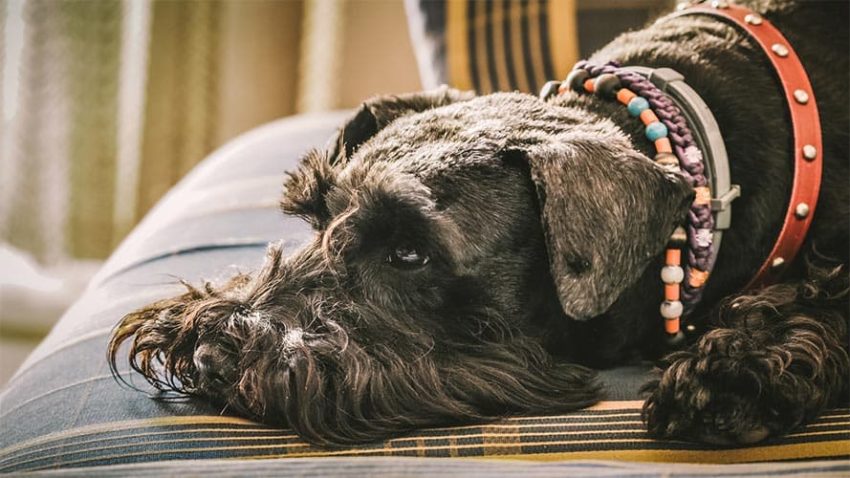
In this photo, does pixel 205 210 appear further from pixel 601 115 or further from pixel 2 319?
pixel 2 319

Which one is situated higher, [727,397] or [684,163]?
[684,163]

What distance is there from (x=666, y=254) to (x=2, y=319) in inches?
118

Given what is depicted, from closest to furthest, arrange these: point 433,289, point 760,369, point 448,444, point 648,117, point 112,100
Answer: point 448,444, point 760,369, point 433,289, point 648,117, point 112,100

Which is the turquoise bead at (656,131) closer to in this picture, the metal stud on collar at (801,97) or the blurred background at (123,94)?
the metal stud on collar at (801,97)

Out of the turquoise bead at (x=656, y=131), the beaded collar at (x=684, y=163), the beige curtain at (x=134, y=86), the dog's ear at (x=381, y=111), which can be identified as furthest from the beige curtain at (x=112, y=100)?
the turquoise bead at (x=656, y=131)

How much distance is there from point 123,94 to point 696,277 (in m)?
3.23

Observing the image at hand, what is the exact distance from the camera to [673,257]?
131 cm

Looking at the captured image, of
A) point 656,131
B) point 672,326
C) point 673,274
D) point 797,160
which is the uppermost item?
point 656,131

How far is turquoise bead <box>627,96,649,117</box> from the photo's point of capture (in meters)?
1.40

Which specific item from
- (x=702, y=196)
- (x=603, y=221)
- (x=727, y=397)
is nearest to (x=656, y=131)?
(x=702, y=196)

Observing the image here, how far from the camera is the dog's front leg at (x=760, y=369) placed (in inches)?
42.7

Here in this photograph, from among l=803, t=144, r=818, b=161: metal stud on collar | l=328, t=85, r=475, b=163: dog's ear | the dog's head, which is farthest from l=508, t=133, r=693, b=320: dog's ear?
l=328, t=85, r=475, b=163: dog's ear

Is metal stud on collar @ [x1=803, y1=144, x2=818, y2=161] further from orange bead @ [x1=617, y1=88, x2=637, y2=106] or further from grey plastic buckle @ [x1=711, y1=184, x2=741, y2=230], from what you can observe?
orange bead @ [x1=617, y1=88, x2=637, y2=106]

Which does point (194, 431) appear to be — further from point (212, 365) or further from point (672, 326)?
point (672, 326)
